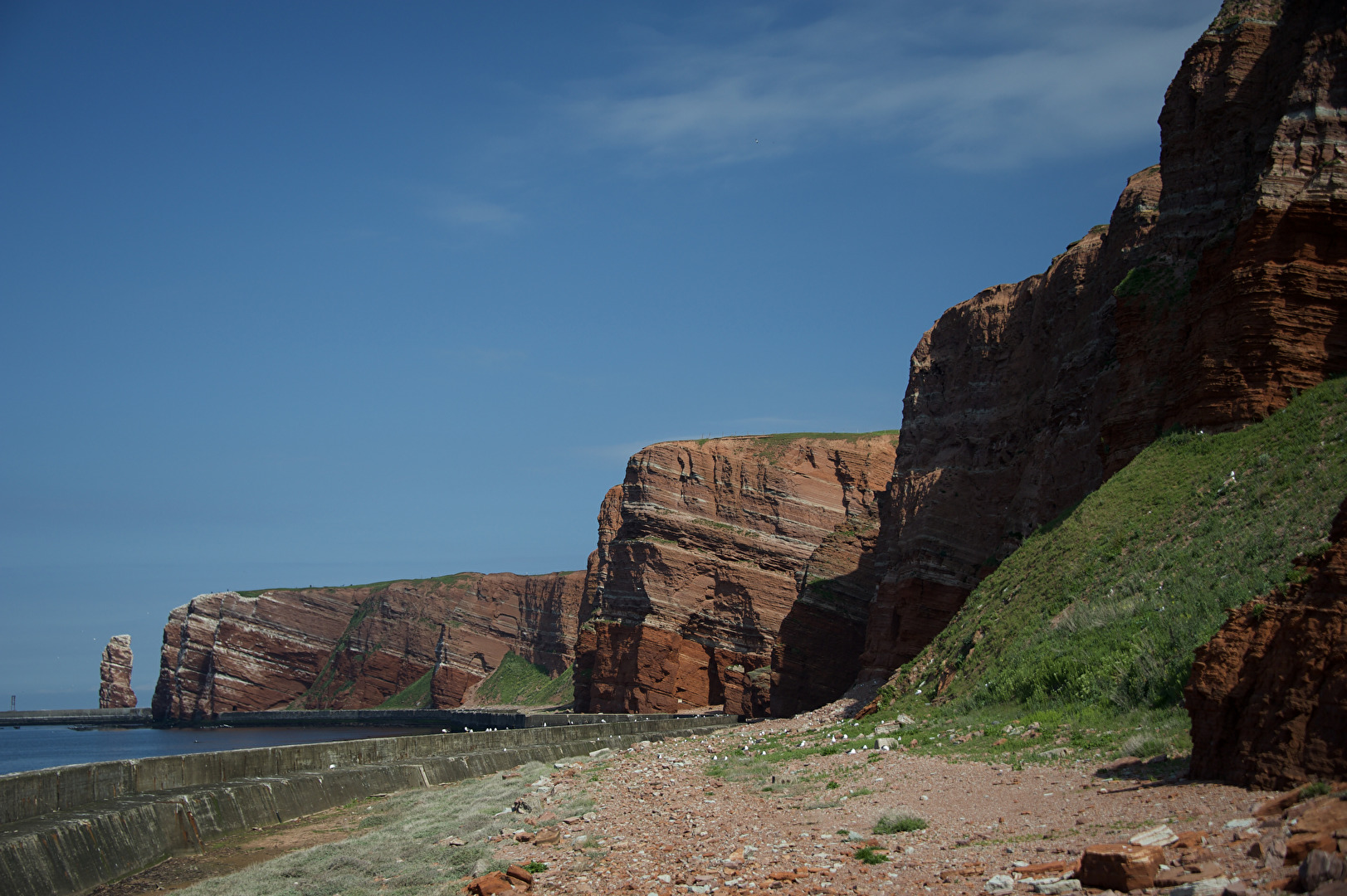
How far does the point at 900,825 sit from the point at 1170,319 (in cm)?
2317

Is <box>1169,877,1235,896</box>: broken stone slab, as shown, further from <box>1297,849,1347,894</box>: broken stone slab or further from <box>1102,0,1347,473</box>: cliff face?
<box>1102,0,1347,473</box>: cliff face

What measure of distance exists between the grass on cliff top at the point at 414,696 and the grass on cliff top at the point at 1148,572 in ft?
339

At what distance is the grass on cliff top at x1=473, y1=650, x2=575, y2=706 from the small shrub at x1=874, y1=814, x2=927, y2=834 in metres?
102

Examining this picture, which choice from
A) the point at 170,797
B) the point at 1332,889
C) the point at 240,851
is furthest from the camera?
the point at 170,797

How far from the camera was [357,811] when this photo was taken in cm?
2064

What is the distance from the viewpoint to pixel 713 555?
73.2 metres

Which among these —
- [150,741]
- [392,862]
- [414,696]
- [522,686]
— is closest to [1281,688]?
[392,862]

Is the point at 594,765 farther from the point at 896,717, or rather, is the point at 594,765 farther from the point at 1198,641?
the point at 1198,641

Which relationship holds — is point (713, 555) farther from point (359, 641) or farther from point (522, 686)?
point (359, 641)

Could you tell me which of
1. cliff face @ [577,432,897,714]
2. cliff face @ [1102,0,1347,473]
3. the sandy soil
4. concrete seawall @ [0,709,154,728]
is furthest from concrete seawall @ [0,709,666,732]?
the sandy soil

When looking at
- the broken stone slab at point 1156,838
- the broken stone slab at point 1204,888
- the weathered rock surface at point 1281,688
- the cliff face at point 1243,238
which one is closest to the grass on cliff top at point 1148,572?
the cliff face at point 1243,238

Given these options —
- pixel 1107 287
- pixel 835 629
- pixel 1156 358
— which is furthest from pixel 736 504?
pixel 1156 358

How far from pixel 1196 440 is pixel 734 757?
1422 centimetres

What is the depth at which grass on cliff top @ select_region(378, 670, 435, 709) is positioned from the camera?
124 meters
